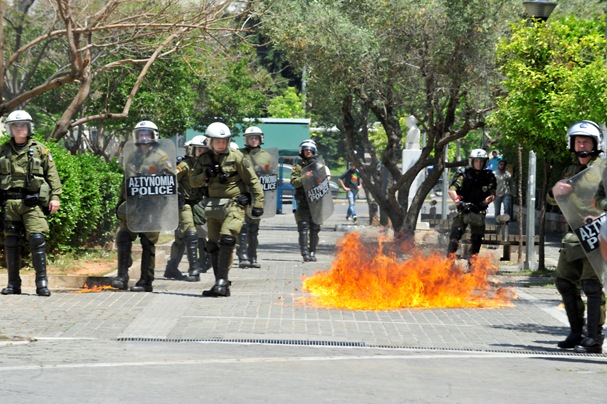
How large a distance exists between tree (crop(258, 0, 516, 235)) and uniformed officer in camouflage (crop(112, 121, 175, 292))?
959cm

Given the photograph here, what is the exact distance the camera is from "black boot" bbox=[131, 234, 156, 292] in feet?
44.8

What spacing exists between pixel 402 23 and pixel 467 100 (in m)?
1.91

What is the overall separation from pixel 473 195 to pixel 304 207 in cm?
321

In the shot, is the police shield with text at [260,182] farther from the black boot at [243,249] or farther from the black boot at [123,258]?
the black boot at [123,258]

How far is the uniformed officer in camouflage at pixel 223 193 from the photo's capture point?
43.5 feet

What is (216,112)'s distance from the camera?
40688mm

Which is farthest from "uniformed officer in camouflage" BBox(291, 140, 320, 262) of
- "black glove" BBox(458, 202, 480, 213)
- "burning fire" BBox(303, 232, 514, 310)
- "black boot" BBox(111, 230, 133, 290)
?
"burning fire" BBox(303, 232, 514, 310)

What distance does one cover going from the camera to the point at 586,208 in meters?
9.39

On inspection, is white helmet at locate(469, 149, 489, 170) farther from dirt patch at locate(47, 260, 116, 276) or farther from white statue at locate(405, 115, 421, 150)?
Result: white statue at locate(405, 115, 421, 150)

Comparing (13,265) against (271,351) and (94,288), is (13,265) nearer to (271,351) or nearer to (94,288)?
(94,288)

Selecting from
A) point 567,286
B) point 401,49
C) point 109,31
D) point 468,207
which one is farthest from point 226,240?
point 401,49

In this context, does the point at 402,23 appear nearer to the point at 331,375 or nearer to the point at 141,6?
the point at 141,6

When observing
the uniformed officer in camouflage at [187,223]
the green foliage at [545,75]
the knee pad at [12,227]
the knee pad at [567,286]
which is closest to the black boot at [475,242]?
the green foliage at [545,75]

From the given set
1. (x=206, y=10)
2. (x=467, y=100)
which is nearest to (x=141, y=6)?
(x=206, y=10)
